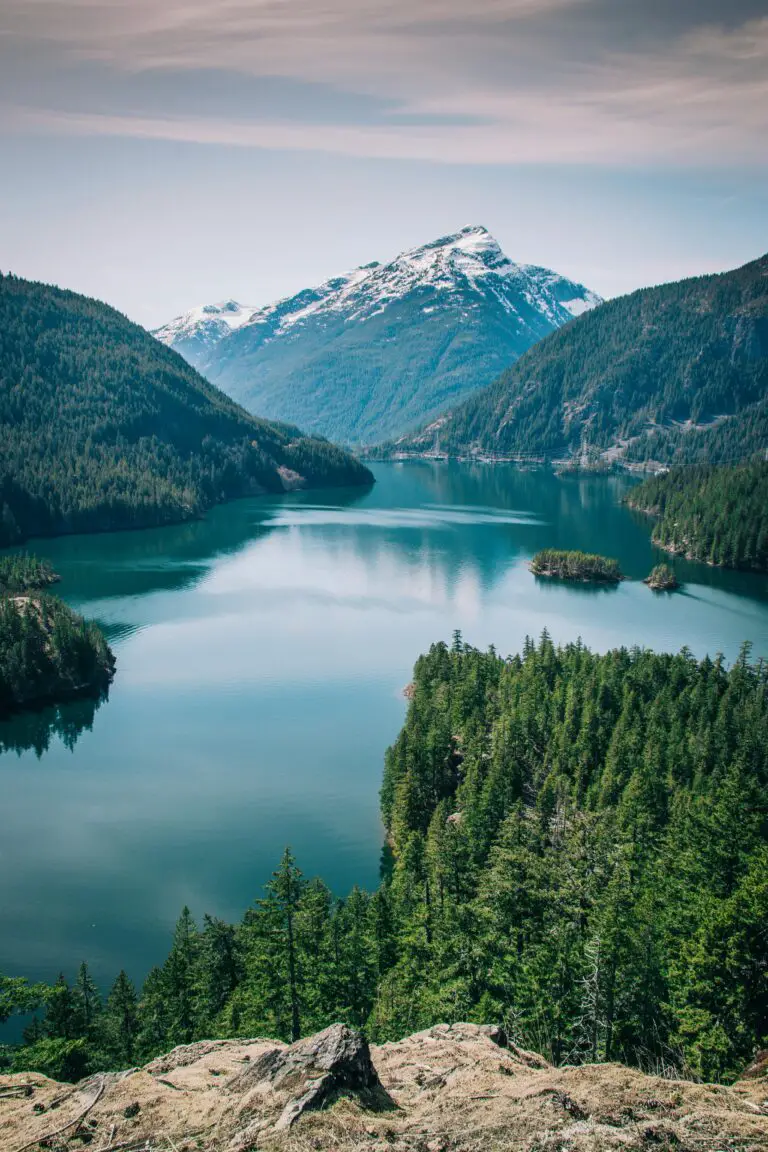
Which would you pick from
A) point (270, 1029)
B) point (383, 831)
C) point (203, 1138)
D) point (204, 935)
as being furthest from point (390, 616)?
point (203, 1138)

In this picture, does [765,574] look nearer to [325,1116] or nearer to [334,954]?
[334,954]

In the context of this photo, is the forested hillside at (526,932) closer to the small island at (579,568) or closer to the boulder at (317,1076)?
the boulder at (317,1076)

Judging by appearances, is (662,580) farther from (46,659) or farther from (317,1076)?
(317,1076)

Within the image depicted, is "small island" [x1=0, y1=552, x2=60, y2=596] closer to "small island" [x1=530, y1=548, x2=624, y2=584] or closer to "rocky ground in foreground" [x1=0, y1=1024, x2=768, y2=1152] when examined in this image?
"small island" [x1=530, y1=548, x2=624, y2=584]

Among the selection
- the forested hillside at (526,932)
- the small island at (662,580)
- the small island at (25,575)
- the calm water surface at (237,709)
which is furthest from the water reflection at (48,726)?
the small island at (662,580)

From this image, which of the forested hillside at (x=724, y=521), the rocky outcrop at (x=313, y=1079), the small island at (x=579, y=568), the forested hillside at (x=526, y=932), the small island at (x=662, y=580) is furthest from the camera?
the forested hillside at (x=724, y=521)

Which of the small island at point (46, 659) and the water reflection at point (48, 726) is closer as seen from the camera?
the water reflection at point (48, 726)

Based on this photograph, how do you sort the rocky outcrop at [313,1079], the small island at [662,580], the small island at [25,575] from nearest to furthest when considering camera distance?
1. the rocky outcrop at [313,1079]
2. the small island at [25,575]
3. the small island at [662,580]

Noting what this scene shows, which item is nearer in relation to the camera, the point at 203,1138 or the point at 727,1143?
the point at 727,1143
